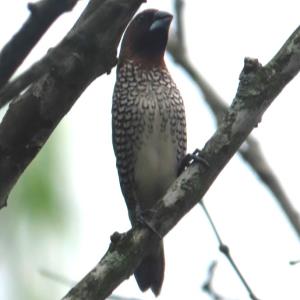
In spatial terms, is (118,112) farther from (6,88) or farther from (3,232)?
(6,88)

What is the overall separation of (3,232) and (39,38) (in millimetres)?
3820

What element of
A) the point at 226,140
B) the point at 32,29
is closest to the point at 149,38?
the point at 226,140

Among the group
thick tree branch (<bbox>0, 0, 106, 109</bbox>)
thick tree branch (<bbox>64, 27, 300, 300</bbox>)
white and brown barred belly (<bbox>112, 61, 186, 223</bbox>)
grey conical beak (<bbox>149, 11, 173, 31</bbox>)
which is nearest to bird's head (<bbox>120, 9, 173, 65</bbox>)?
grey conical beak (<bbox>149, 11, 173, 31</bbox>)

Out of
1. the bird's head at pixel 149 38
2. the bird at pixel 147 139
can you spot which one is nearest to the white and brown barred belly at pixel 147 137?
the bird at pixel 147 139

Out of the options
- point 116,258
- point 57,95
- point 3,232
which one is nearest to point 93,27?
point 57,95

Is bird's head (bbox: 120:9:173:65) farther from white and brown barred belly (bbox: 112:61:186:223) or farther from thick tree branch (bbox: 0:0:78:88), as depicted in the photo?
thick tree branch (bbox: 0:0:78:88)

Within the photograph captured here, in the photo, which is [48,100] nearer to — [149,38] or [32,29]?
[32,29]

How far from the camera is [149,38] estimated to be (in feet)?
17.2

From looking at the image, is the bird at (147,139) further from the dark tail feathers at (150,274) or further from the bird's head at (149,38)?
the bird's head at (149,38)

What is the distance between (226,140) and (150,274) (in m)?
1.70

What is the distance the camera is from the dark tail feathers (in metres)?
4.58

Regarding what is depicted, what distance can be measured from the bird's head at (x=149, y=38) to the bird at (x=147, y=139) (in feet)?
0.43

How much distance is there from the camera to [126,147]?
4.81 metres

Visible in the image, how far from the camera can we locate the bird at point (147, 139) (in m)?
4.71
